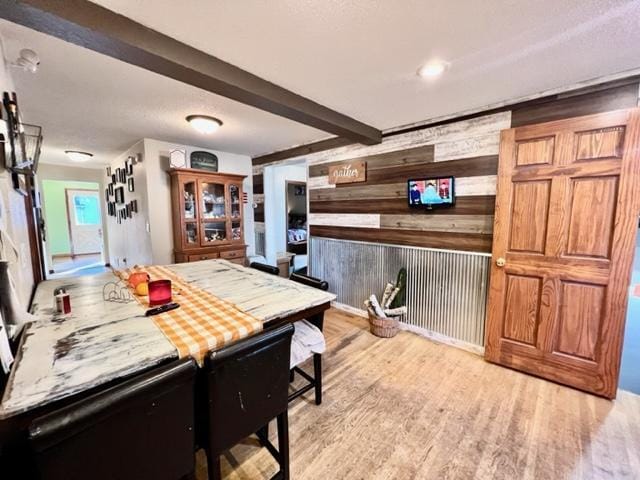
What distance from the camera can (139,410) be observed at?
805 mm

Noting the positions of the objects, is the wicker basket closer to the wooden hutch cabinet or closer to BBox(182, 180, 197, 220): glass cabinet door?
the wooden hutch cabinet

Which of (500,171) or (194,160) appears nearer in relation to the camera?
(500,171)

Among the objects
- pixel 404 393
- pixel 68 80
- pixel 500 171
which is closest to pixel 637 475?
pixel 404 393

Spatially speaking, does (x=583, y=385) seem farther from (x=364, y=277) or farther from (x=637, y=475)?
(x=364, y=277)

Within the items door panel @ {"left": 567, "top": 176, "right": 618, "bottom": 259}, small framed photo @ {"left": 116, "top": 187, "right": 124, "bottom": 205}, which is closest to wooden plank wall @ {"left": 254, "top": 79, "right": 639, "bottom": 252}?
door panel @ {"left": 567, "top": 176, "right": 618, "bottom": 259}

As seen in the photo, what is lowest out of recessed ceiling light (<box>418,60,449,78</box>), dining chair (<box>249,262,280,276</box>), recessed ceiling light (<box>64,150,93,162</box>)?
dining chair (<box>249,262,280,276</box>)

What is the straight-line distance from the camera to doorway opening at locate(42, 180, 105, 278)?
22.6ft

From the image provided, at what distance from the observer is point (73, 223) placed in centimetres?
737

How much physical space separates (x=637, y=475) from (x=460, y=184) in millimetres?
2135

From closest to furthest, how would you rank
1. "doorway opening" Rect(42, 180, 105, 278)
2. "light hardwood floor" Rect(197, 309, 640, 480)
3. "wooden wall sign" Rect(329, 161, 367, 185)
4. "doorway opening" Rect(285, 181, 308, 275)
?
1. "light hardwood floor" Rect(197, 309, 640, 480)
2. "wooden wall sign" Rect(329, 161, 367, 185)
3. "doorway opening" Rect(285, 181, 308, 275)
4. "doorway opening" Rect(42, 180, 105, 278)

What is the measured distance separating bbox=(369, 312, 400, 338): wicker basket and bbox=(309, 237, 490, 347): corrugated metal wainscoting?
0.26 m

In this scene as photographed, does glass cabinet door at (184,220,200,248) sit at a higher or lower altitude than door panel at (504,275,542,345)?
higher

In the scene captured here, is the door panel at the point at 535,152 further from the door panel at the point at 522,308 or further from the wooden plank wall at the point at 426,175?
the door panel at the point at 522,308

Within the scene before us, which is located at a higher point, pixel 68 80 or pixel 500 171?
pixel 68 80
